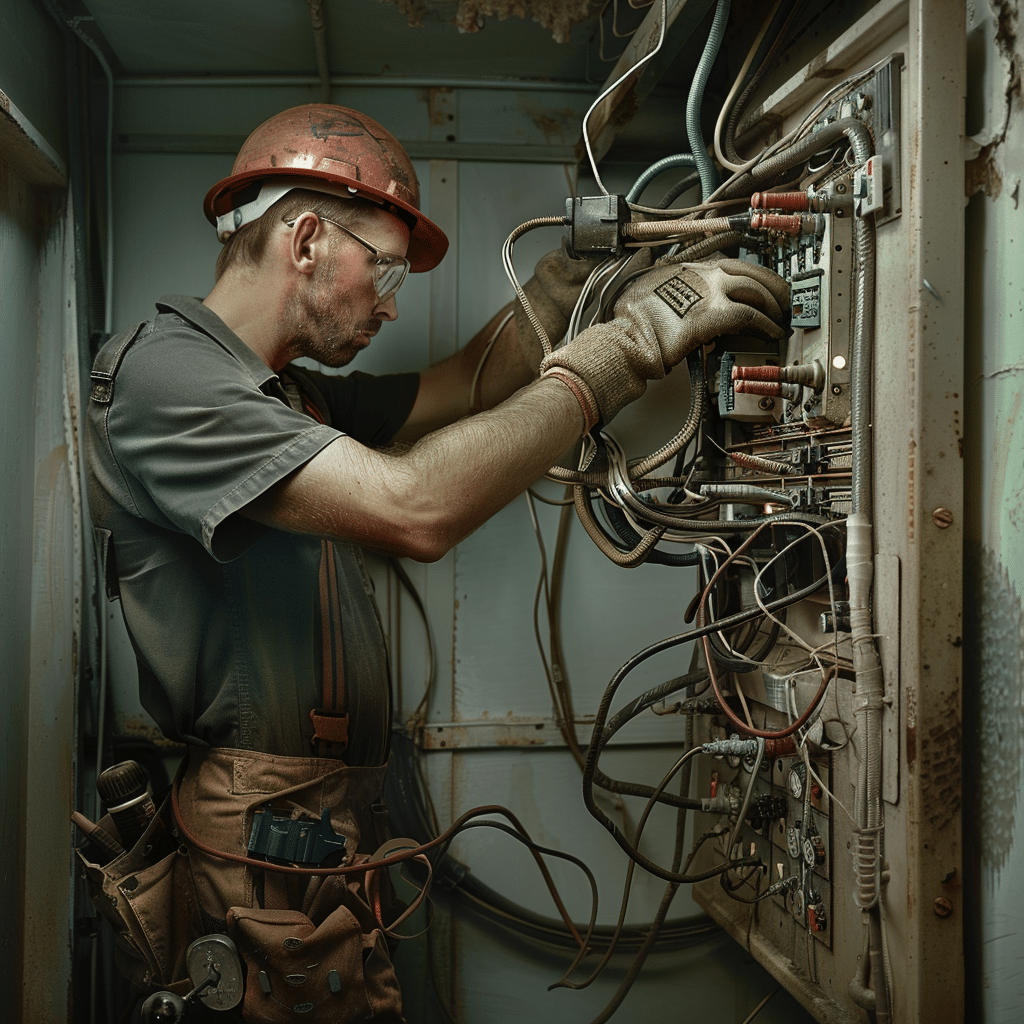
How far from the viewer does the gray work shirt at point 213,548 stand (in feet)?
3.23

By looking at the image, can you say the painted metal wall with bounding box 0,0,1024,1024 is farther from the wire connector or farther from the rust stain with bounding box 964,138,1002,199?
the wire connector

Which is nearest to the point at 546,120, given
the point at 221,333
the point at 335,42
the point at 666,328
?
the point at 335,42

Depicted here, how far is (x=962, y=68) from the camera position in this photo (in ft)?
3.03

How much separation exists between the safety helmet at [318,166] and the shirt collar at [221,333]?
21 centimetres

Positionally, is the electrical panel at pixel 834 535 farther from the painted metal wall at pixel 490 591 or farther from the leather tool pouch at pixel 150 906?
the leather tool pouch at pixel 150 906

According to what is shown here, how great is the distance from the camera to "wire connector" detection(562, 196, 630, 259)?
1.29 m

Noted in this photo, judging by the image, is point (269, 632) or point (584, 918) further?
point (584, 918)

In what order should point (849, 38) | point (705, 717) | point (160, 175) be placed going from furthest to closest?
1. point (160, 175)
2. point (705, 717)
3. point (849, 38)

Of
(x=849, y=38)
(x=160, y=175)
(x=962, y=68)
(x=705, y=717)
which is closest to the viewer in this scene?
(x=962, y=68)

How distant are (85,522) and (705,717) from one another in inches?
53.9

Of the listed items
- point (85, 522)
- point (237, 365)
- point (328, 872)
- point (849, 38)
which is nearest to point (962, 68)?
point (849, 38)

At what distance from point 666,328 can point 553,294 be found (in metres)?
0.38

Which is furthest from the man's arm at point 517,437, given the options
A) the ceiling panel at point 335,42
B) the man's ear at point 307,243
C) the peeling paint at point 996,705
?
the ceiling panel at point 335,42

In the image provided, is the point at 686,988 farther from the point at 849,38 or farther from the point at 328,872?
the point at 849,38
